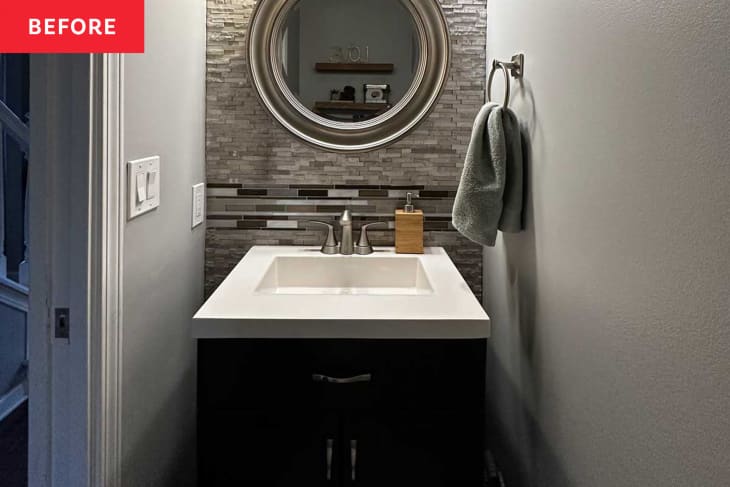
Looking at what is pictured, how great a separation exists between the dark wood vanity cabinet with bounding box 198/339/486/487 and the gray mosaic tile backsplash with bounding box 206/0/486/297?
0.79 metres

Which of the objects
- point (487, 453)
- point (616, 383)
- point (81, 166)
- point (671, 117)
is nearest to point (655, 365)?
point (616, 383)

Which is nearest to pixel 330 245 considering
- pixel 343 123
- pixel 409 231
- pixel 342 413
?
pixel 409 231

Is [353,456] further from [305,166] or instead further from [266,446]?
[305,166]

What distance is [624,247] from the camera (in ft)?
3.77

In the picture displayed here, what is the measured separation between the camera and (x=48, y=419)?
1287 millimetres

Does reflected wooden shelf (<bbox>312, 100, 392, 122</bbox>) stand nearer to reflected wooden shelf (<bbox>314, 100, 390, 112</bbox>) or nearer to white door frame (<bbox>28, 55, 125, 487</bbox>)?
reflected wooden shelf (<bbox>314, 100, 390, 112</bbox>)

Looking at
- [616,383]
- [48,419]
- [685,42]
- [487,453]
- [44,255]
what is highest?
[685,42]

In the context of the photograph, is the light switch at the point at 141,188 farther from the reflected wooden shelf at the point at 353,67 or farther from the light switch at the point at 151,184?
the reflected wooden shelf at the point at 353,67

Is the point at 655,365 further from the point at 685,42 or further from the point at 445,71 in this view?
the point at 445,71

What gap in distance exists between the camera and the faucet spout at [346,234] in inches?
83.0

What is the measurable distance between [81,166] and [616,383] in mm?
949

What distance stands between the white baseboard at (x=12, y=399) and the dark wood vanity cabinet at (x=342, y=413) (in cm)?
36

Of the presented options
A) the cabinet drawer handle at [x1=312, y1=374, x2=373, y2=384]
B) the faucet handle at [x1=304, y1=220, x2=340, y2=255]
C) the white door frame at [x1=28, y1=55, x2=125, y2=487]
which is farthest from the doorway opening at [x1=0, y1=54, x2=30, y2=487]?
the faucet handle at [x1=304, y1=220, x2=340, y2=255]

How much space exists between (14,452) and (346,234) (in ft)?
3.31
